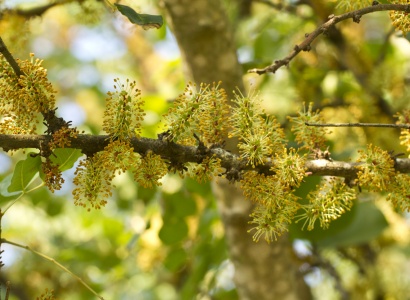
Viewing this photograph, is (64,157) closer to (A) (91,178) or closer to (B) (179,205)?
(A) (91,178)

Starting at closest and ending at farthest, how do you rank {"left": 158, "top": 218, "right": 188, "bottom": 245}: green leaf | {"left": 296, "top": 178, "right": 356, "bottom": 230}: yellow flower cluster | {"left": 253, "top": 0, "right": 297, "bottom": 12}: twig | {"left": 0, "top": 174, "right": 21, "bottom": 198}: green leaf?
{"left": 296, "top": 178, "right": 356, "bottom": 230}: yellow flower cluster → {"left": 0, "top": 174, "right": 21, "bottom": 198}: green leaf → {"left": 158, "top": 218, "right": 188, "bottom": 245}: green leaf → {"left": 253, "top": 0, "right": 297, "bottom": 12}: twig

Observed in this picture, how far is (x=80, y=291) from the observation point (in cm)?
228

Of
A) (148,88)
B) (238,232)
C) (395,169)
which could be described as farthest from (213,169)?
(148,88)

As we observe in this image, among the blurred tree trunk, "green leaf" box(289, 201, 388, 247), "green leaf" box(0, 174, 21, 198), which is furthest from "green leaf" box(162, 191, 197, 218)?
"green leaf" box(0, 174, 21, 198)

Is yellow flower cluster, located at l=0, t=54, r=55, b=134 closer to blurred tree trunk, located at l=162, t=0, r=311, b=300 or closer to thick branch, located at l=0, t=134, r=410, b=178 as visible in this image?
thick branch, located at l=0, t=134, r=410, b=178

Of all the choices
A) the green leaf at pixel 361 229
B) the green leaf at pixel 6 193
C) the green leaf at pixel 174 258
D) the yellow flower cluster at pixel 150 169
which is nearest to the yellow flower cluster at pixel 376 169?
the yellow flower cluster at pixel 150 169

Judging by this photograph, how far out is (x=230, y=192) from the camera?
153 cm

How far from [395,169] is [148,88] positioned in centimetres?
235

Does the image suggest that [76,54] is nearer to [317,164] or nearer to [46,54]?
[46,54]

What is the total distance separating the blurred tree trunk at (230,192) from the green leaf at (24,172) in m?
0.57

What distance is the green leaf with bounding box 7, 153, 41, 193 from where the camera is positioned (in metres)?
1.05

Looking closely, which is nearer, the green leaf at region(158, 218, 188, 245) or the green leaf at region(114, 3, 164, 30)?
the green leaf at region(114, 3, 164, 30)

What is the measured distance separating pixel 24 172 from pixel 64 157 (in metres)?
0.11

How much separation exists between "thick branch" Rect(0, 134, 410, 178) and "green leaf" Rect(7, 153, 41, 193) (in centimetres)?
11
